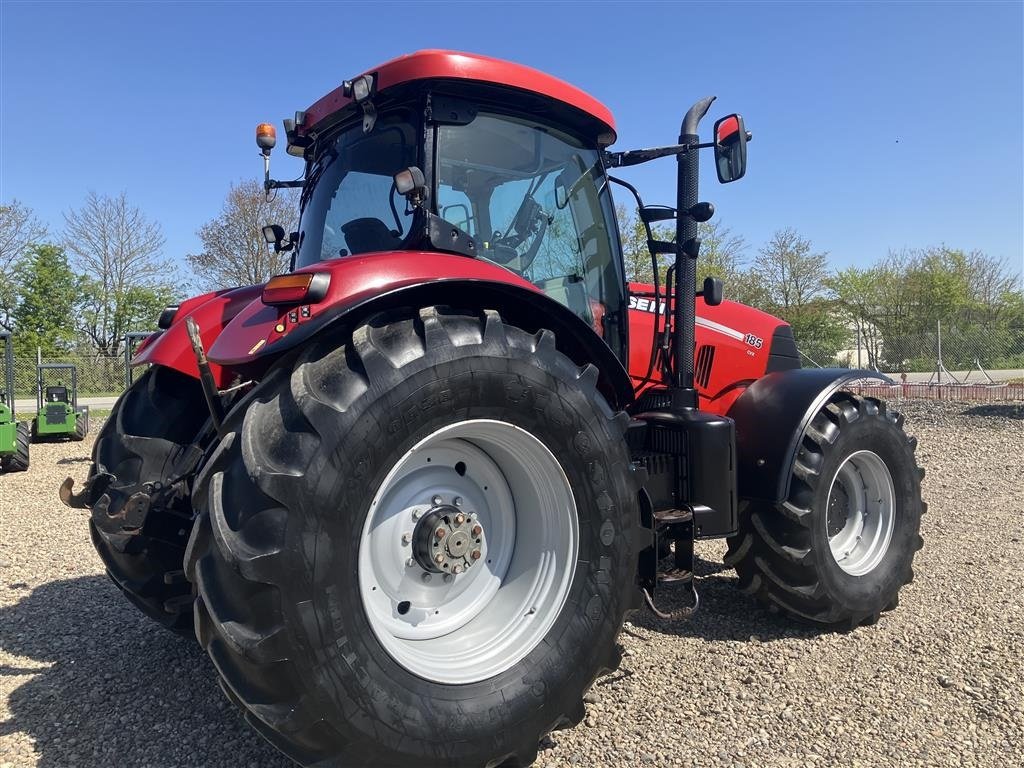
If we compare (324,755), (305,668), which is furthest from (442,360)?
(324,755)

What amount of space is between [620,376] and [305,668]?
1.58 meters

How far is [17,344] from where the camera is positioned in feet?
95.8

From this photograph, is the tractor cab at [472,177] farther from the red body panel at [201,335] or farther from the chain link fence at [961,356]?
the chain link fence at [961,356]

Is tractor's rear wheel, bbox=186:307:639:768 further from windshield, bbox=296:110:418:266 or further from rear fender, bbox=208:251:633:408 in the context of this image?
windshield, bbox=296:110:418:266

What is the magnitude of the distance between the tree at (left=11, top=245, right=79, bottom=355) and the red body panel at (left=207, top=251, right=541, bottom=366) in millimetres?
32814

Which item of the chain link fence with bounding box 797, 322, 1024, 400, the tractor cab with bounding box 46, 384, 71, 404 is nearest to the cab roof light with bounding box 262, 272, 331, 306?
the tractor cab with bounding box 46, 384, 71, 404

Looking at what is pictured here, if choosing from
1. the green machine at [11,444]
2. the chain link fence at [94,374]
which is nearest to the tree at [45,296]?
the chain link fence at [94,374]

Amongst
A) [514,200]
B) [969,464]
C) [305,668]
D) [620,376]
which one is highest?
[514,200]

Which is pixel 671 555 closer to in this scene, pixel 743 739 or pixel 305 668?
pixel 743 739

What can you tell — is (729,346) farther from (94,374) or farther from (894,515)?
(94,374)

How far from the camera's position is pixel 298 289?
88.1 inches

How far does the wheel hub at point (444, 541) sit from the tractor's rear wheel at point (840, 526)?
174 cm

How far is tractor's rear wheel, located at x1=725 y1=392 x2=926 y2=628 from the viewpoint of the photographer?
3.56m

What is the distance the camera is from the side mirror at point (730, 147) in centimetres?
341
